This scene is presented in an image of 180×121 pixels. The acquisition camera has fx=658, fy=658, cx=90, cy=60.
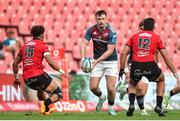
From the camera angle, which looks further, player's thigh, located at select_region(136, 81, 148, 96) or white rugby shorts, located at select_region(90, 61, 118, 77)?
white rugby shorts, located at select_region(90, 61, 118, 77)

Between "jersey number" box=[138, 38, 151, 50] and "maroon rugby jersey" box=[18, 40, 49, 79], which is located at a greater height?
"jersey number" box=[138, 38, 151, 50]

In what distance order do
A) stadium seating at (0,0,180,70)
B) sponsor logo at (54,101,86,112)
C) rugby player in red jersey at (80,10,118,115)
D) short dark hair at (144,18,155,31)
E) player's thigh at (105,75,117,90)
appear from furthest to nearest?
1. stadium seating at (0,0,180,70)
2. sponsor logo at (54,101,86,112)
3. player's thigh at (105,75,117,90)
4. rugby player in red jersey at (80,10,118,115)
5. short dark hair at (144,18,155,31)

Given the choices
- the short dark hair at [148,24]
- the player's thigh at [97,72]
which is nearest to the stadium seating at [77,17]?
the player's thigh at [97,72]

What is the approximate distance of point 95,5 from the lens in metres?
24.5

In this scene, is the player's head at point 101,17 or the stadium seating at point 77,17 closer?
the player's head at point 101,17

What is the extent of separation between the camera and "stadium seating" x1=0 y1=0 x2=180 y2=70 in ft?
74.5

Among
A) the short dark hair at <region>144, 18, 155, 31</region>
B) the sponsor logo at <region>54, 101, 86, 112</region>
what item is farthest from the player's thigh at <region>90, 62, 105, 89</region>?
the sponsor logo at <region>54, 101, 86, 112</region>

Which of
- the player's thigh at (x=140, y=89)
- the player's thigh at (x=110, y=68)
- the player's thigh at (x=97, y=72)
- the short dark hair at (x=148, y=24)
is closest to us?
the short dark hair at (x=148, y=24)

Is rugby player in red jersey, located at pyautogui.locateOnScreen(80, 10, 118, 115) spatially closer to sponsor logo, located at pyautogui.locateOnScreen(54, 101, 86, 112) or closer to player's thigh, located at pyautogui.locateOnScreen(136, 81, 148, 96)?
player's thigh, located at pyautogui.locateOnScreen(136, 81, 148, 96)

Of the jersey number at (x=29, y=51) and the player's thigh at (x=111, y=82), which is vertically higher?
the jersey number at (x=29, y=51)

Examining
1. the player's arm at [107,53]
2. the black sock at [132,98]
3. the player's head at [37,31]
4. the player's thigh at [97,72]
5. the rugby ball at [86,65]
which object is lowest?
the black sock at [132,98]

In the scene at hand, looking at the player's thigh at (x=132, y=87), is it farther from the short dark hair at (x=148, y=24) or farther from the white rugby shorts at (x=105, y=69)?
the white rugby shorts at (x=105, y=69)

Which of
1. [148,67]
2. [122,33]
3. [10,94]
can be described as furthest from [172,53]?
[148,67]

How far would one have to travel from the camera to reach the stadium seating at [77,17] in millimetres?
22719
